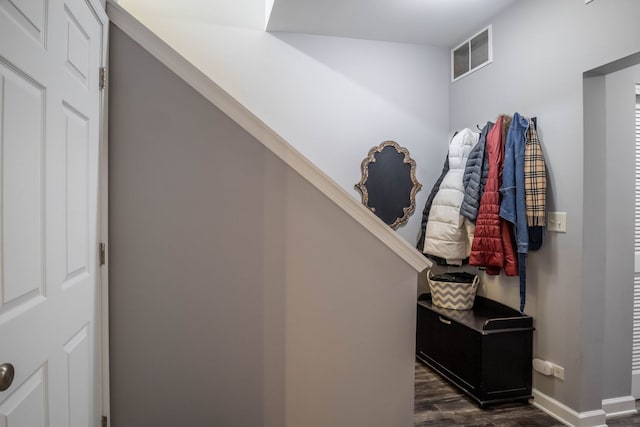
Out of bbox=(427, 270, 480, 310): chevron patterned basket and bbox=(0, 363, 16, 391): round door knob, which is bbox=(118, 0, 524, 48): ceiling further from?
bbox=(0, 363, 16, 391): round door knob

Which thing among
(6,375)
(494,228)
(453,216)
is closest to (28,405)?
(6,375)

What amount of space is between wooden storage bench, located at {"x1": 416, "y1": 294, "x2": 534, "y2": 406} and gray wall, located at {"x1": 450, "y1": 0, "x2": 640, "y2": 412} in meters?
0.11

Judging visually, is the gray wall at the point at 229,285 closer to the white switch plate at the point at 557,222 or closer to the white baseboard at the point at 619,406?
the white switch plate at the point at 557,222

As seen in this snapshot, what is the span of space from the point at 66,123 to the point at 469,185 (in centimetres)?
254

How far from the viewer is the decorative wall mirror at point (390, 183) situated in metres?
3.41

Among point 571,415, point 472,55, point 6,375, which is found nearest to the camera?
point 6,375

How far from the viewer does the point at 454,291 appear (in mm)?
2955

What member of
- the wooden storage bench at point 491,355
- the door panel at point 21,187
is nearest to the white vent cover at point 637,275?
the wooden storage bench at point 491,355

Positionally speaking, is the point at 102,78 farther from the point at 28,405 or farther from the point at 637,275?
the point at 637,275

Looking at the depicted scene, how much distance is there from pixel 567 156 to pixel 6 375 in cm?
278

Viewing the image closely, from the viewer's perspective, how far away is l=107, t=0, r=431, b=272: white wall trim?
1.50 metres

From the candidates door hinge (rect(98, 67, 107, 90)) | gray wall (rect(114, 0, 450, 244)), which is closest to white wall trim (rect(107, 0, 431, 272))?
door hinge (rect(98, 67, 107, 90))

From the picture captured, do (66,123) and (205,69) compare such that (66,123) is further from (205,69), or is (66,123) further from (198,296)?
(205,69)

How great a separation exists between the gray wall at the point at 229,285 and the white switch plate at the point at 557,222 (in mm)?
1254
